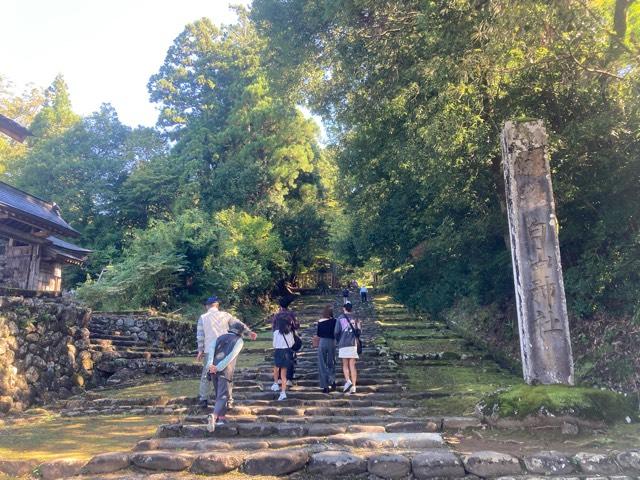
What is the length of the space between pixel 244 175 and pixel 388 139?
13.7 meters

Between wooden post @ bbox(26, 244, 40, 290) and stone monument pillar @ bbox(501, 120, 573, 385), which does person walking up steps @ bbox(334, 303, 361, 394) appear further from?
wooden post @ bbox(26, 244, 40, 290)

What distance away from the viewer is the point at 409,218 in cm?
1486

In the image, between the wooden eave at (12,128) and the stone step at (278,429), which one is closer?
the stone step at (278,429)

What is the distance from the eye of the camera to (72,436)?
7285mm

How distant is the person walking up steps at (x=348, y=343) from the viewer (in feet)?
28.3

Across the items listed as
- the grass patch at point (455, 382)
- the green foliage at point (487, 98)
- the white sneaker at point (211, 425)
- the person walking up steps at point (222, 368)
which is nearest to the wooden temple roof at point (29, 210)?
the green foliage at point (487, 98)

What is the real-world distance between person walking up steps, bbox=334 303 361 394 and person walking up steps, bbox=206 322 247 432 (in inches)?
94.5

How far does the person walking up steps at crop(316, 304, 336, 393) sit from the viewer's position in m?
8.84

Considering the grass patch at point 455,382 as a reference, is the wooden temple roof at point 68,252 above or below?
above

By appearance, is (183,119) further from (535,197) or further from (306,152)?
(535,197)

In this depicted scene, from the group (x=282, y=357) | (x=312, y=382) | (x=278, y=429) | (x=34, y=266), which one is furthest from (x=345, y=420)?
(x=34, y=266)

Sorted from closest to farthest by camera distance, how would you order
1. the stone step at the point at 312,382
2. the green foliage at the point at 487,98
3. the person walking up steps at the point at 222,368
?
the person walking up steps at the point at 222,368, the green foliage at the point at 487,98, the stone step at the point at 312,382

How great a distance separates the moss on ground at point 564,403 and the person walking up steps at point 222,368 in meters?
3.51

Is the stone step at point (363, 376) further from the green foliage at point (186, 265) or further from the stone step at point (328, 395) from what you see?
the green foliage at point (186, 265)
